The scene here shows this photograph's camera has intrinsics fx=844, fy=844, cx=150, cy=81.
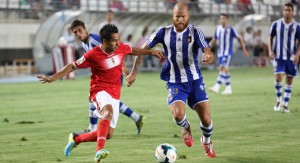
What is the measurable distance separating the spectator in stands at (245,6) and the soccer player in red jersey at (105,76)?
3591cm

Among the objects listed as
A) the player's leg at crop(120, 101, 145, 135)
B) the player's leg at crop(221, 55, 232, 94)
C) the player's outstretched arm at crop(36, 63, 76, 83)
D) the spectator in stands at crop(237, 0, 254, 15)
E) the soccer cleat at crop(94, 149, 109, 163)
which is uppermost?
the player's outstretched arm at crop(36, 63, 76, 83)

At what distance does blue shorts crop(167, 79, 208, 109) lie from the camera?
12.4m

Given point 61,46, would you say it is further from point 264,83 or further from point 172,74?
point 172,74

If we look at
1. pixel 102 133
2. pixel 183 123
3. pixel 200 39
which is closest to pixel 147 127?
pixel 183 123

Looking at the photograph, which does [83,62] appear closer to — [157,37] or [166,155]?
[157,37]

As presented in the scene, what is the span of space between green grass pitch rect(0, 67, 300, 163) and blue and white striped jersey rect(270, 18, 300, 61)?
1.35 metres

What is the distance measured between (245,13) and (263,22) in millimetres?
1971

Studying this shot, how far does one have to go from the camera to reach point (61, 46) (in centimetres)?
3522

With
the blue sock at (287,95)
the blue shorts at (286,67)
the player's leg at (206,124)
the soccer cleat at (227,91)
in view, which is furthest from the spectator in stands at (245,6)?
the player's leg at (206,124)

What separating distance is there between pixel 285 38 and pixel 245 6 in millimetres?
28732

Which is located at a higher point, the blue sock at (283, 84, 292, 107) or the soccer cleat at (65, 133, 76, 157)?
the soccer cleat at (65, 133, 76, 157)

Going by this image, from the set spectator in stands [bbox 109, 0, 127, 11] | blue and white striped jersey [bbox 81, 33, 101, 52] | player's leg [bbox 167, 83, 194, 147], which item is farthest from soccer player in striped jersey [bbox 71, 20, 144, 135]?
spectator in stands [bbox 109, 0, 127, 11]

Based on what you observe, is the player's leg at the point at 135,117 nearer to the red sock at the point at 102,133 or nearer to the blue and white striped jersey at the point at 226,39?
the red sock at the point at 102,133

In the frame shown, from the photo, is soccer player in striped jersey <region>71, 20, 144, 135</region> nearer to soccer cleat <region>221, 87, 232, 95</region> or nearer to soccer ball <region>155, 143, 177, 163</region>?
soccer ball <region>155, 143, 177, 163</region>
